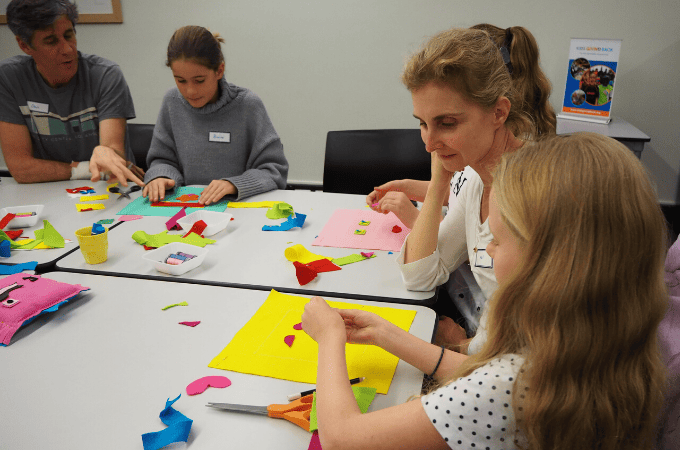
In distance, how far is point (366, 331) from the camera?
0.96 m

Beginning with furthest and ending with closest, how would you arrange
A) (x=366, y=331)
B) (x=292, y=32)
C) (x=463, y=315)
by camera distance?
(x=292, y=32), (x=463, y=315), (x=366, y=331)

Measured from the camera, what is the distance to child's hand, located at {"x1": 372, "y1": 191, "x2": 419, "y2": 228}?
152cm

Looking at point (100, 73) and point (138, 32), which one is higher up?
point (138, 32)

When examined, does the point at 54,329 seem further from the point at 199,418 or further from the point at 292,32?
the point at 292,32

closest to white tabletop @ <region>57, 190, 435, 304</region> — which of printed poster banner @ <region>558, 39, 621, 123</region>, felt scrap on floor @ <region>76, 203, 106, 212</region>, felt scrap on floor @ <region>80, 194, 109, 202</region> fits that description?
felt scrap on floor @ <region>76, 203, 106, 212</region>

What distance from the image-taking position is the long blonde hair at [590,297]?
2.09 ft

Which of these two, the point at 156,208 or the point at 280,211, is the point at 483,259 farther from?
the point at 156,208

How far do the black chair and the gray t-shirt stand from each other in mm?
1025

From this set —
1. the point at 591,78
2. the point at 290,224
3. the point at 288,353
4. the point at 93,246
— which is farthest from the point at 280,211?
the point at 591,78

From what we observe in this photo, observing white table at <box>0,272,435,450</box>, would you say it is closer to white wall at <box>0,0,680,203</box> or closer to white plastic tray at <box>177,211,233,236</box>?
white plastic tray at <box>177,211,233,236</box>

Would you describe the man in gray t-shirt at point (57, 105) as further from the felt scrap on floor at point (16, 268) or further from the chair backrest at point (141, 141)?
the felt scrap on floor at point (16, 268)

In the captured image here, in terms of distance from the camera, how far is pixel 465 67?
115 cm

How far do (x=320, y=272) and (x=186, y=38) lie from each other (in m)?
1.23

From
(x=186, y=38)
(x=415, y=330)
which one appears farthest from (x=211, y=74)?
(x=415, y=330)
